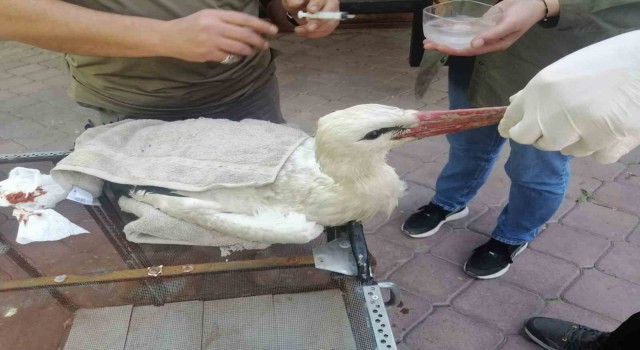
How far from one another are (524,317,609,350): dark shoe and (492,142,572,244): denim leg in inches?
14.9

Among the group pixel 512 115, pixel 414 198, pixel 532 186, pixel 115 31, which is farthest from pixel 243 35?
pixel 414 198

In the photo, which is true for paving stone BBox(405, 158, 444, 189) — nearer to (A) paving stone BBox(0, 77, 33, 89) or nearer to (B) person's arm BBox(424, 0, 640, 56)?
(B) person's arm BBox(424, 0, 640, 56)

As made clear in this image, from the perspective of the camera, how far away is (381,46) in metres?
4.96

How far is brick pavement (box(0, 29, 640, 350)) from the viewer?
6.64 feet

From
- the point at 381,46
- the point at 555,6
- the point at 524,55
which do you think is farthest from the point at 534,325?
the point at 381,46

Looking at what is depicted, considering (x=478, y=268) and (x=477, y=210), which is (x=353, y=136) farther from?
(x=477, y=210)

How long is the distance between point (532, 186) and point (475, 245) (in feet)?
1.84

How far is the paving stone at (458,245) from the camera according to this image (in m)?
2.37

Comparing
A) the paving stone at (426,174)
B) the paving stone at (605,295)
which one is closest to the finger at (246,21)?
the paving stone at (605,295)

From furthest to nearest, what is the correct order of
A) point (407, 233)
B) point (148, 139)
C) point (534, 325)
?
point (407, 233)
point (534, 325)
point (148, 139)

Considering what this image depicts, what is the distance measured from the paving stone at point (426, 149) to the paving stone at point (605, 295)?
116 centimetres

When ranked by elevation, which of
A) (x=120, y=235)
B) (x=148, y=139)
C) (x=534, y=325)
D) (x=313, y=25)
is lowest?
(x=534, y=325)

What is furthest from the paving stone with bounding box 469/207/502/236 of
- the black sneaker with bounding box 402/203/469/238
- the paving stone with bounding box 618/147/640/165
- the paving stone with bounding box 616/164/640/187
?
the paving stone with bounding box 618/147/640/165

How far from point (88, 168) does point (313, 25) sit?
0.70 m
